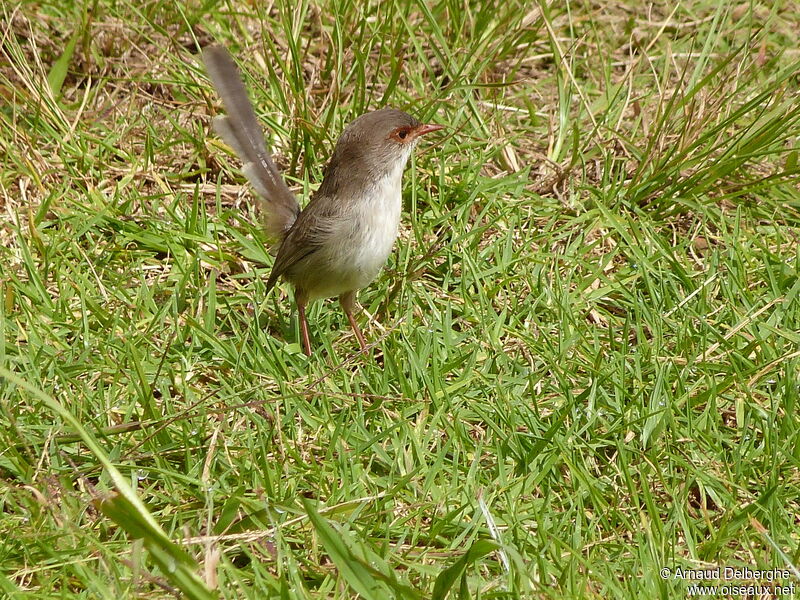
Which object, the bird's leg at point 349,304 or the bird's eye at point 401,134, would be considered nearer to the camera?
the bird's eye at point 401,134

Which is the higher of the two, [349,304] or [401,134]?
[401,134]

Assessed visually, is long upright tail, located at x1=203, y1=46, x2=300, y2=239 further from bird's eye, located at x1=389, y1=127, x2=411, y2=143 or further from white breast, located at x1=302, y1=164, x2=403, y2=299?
bird's eye, located at x1=389, y1=127, x2=411, y2=143

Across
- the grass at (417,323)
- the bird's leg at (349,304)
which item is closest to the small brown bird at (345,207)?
the bird's leg at (349,304)

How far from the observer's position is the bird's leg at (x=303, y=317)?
202 inches

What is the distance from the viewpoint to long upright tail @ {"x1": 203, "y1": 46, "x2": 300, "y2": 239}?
5.31 m

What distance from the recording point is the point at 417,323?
523cm

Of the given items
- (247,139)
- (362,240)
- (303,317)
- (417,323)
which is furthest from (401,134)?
(303,317)

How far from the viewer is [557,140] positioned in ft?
20.4

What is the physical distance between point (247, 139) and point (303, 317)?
102cm

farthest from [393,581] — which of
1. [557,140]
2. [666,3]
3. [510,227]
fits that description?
[666,3]

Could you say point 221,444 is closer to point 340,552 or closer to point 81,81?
point 340,552

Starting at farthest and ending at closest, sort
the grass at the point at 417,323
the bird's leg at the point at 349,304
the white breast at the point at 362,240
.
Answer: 1. the bird's leg at the point at 349,304
2. the white breast at the point at 362,240
3. the grass at the point at 417,323

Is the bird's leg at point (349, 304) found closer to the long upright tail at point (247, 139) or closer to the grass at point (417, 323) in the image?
the grass at point (417, 323)

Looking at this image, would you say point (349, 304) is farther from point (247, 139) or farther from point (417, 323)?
point (247, 139)
